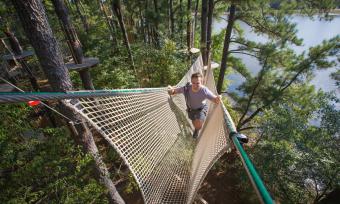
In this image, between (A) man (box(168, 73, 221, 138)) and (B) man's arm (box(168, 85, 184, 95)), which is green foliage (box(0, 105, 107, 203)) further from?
(A) man (box(168, 73, 221, 138))

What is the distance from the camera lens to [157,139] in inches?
79.1

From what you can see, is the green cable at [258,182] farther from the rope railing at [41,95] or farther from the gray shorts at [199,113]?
the gray shorts at [199,113]

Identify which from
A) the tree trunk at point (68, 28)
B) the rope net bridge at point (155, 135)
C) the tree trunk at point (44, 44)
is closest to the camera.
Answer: the rope net bridge at point (155, 135)

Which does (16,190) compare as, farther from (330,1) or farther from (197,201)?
(330,1)

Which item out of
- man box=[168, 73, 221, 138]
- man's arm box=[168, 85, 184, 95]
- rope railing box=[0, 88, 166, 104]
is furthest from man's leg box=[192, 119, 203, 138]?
rope railing box=[0, 88, 166, 104]

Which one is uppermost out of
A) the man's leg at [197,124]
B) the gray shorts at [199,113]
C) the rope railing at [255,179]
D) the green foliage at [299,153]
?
the rope railing at [255,179]

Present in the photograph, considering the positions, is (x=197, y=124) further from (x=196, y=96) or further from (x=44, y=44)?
(x=44, y=44)

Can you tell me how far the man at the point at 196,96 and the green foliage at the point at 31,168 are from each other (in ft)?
4.25

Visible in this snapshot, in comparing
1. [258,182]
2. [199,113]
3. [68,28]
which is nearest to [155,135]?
[199,113]

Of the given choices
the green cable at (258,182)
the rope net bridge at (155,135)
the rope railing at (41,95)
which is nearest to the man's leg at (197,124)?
the rope net bridge at (155,135)

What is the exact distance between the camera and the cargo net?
135 centimetres

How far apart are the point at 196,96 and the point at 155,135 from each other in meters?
0.75

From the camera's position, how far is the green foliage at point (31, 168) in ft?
5.20

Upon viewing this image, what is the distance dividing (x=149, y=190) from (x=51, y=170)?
94 cm
